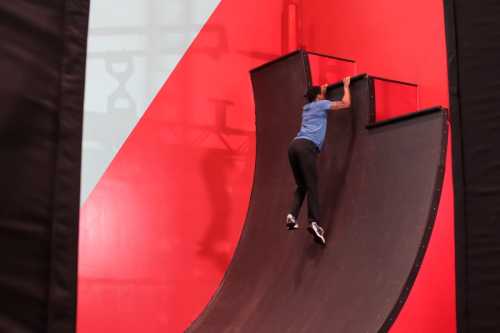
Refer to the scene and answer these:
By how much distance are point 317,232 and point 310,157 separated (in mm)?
590

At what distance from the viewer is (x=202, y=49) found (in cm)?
595

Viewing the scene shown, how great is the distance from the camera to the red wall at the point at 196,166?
5.20 m

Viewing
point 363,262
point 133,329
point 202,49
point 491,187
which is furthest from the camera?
point 202,49

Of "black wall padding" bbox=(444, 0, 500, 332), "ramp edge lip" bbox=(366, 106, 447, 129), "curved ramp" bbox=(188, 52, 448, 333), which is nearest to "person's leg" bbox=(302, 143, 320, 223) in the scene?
"curved ramp" bbox=(188, 52, 448, 333)

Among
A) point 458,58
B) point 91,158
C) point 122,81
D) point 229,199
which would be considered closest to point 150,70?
point 122,81

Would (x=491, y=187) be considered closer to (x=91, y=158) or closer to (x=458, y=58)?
(x=458, y=58)

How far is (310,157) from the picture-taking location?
14.4ft

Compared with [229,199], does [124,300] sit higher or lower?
lower

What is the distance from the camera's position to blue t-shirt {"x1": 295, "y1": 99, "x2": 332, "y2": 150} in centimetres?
445

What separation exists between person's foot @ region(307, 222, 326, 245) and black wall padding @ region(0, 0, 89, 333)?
345cm

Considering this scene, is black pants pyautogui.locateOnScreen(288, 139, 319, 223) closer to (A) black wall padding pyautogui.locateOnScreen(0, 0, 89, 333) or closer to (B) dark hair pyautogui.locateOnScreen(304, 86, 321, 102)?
(B) dark hair pyautogui.locateOnScreen(304, 86, 321, 102)

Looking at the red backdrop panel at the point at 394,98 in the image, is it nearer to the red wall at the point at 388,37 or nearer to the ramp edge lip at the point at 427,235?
the red wall at the point at 388,37

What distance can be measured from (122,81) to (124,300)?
211 centimetres

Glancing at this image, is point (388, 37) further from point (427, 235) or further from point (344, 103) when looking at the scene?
point (427, 235)
